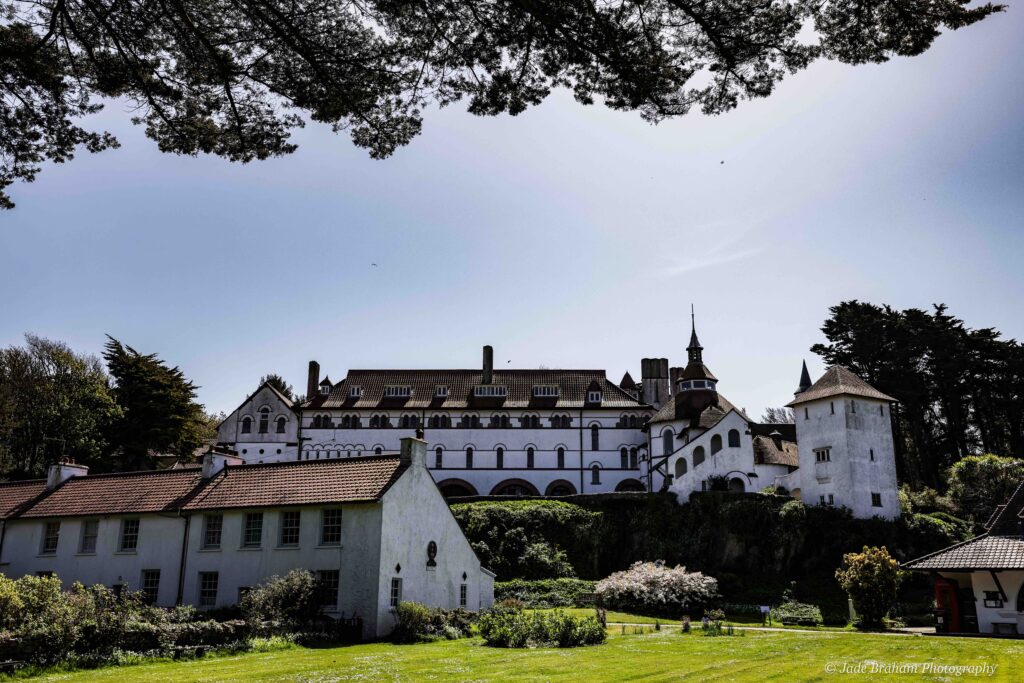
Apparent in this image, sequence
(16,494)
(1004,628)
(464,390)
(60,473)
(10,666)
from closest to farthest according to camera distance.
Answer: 1. (10,666)
2. (1004,628)
3. (16,494)
4. (60,473)
5. (464,390)

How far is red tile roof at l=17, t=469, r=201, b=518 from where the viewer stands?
30766 millimetres

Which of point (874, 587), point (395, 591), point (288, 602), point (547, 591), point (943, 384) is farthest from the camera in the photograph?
point (943, 384)

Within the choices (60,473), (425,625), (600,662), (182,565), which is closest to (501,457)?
(60,473)

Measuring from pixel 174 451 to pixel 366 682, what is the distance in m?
51.2

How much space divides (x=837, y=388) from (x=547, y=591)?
22622mm

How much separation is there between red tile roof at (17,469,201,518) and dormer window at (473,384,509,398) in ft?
118

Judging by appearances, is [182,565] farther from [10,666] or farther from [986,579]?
[986,579]

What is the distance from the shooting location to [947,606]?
30.9 metres

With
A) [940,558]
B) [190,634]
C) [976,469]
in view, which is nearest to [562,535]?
[940,558]

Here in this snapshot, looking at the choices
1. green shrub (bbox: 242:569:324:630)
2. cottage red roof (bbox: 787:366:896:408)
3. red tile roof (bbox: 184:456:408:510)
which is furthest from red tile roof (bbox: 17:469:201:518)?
cottage red roof (bbox: 787:366:896:408)

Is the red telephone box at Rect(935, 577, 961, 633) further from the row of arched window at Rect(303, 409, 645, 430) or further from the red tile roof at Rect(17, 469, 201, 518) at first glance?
the row of arched window at Rect(303, 409, 645, 430)

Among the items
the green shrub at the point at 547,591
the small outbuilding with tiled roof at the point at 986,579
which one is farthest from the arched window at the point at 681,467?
the small outbuilding with tiled roof at the point at 986,579

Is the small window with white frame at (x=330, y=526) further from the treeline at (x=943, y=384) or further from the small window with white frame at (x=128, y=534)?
the treeline at (x=943, y=384)

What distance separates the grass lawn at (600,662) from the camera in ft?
49.2
